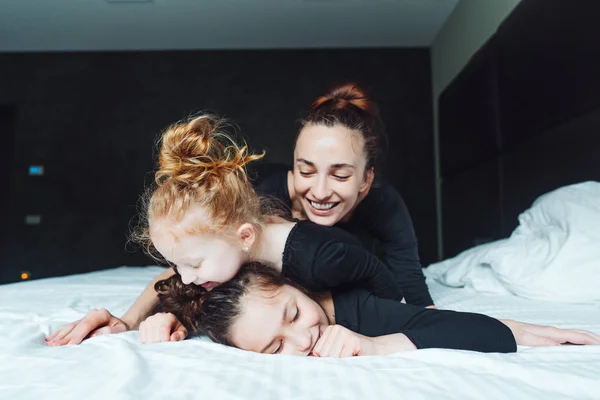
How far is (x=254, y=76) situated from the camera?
367 cm

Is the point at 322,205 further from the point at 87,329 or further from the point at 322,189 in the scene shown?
the point at 87,329

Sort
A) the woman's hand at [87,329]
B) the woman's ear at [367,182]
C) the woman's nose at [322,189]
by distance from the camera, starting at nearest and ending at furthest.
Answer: the woman's hand at [87,329]
the woman's nose at [322,189]
the woman's ear at [367,182]

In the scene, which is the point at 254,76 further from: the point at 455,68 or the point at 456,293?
the point at 456,293

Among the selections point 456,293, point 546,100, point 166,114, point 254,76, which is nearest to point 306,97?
point 254,76

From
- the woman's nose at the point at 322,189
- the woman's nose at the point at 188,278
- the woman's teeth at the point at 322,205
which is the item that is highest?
the woman's nose at the point at 322,189

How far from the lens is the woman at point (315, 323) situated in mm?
817

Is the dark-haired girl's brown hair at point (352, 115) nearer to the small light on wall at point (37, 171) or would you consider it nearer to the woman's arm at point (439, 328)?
the woman's arm at point (439, 328)

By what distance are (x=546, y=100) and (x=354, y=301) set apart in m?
1.16

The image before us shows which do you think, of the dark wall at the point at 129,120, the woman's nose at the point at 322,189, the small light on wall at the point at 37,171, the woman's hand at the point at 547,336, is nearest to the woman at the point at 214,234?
the woman's nose at the point at 322,189

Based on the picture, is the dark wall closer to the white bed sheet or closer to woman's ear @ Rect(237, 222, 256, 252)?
woman's ear @ Rect(237, 222, 256, 252)

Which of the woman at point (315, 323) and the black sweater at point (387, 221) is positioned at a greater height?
the black sweater at point (387, 221)

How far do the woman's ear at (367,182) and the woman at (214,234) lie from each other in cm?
35

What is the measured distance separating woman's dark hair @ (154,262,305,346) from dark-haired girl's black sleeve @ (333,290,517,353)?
0.13 metres

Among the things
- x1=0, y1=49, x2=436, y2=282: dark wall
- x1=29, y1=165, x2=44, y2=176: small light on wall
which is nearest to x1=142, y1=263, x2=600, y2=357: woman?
x1=0, y1=49, x2=436, y2=282: dark wall
